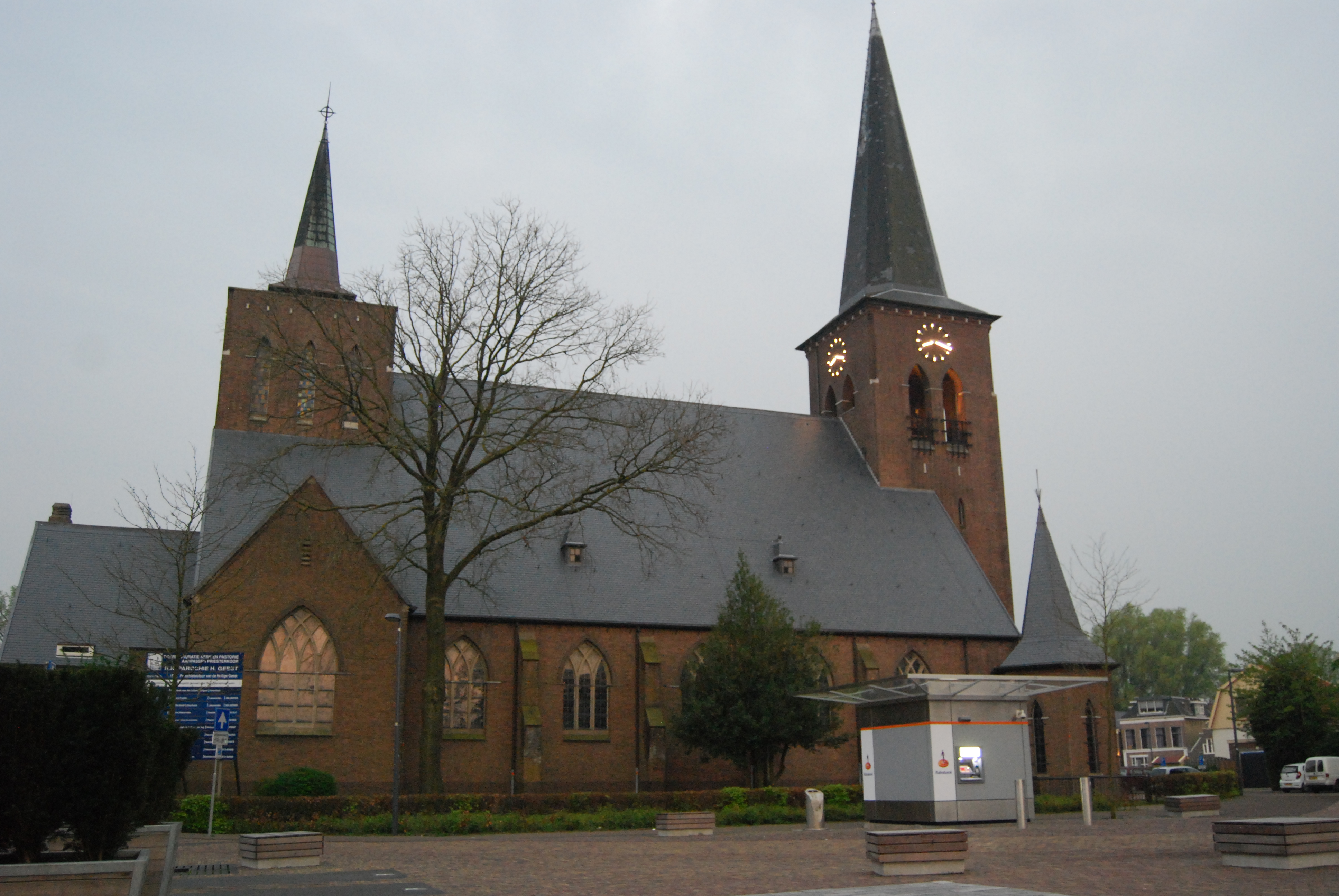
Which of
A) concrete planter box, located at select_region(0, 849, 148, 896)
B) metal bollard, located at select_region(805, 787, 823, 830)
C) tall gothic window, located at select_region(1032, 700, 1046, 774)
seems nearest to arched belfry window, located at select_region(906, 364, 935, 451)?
tall gothic window, located at select_region(1032, 700, 1046, 774)

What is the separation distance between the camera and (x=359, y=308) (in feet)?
112

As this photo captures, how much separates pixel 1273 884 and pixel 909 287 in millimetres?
37308

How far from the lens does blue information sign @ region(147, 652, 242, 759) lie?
1091 inches

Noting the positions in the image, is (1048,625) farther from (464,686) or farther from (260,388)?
(260,388)

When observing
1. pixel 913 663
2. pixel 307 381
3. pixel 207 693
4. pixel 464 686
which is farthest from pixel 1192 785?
pixel 307 381

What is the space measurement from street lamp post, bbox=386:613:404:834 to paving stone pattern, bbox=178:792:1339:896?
40.3 inches

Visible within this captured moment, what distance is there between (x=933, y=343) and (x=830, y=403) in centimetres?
502

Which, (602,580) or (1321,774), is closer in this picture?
(602,580)

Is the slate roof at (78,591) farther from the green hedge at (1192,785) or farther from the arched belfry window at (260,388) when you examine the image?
the green hedge at (1192,785)

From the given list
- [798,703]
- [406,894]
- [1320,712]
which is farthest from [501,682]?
[1320,712]

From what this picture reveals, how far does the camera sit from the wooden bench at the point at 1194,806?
2848 cm

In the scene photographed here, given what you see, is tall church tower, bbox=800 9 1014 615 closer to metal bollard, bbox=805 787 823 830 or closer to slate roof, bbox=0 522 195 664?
metal bollard, bbox=805 787 823 830

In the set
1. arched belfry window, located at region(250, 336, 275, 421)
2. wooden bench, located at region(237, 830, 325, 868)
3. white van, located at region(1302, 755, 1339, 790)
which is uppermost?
arched belfry window, located at region(250, 336, 275, 421)

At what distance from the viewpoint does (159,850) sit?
57.1 ft
